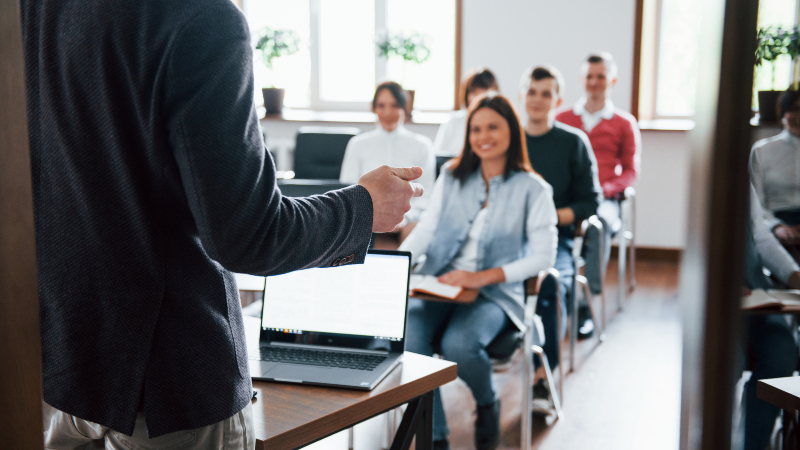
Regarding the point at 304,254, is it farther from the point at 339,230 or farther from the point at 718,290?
the point at 718,290

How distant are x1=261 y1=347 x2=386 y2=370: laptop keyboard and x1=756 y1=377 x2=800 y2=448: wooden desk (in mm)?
694

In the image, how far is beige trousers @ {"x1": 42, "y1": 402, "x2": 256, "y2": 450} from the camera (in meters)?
0.77

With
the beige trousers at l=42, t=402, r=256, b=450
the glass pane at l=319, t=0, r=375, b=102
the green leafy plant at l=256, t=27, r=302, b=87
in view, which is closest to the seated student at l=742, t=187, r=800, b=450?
the beige trousers at l=42, t=402, r=256, b=450

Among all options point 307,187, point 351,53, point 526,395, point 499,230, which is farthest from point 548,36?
point 526,395

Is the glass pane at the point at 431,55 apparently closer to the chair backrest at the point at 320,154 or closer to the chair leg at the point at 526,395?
the chair backrest at the point at 320,154

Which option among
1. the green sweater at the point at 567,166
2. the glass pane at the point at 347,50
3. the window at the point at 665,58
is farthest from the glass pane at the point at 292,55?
the green sweater at the point at 567,166

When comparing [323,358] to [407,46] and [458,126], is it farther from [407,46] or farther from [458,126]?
[407,46]

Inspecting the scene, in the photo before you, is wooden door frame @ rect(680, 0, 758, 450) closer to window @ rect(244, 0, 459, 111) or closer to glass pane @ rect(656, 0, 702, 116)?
glass pane @ rect(656, 0, 702, 116)

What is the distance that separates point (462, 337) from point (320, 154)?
248 centimetres

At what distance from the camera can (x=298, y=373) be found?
4.25 feet

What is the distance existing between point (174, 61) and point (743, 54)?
52 cm

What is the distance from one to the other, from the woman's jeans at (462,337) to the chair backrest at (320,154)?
2163mm

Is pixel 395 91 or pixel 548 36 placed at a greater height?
pixel 548 36

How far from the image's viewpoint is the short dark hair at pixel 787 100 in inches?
A: 22.7
